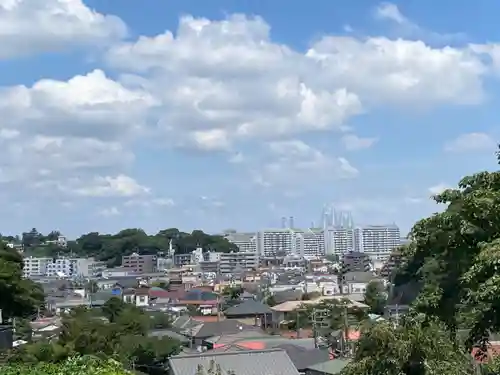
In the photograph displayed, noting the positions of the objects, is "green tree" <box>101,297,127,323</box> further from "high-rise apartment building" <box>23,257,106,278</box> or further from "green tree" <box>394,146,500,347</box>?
"high-rise apartment building" <box>23,257,106,278</box>

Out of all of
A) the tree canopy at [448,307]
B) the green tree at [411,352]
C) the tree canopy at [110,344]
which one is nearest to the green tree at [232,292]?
the tree canopy at [110,344]

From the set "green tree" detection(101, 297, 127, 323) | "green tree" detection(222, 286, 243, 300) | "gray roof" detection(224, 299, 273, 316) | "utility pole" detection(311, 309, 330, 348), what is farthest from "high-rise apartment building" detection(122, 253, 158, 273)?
"utility pole" detection(311, 309, 330, 348)

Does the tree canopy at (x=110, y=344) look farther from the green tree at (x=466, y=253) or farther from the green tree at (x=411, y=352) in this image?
the green tree at (x=466, y=253)

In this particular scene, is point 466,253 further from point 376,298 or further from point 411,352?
point 376,298

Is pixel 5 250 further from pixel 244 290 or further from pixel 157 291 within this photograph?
pixel 244 290

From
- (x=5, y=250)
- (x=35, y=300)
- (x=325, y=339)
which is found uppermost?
(x=5, y=250)

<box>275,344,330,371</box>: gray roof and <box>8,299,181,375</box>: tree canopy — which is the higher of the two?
<box>8,299,181,375</box>: tree canopy

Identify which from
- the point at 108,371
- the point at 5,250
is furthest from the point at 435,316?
the point at 5,250
